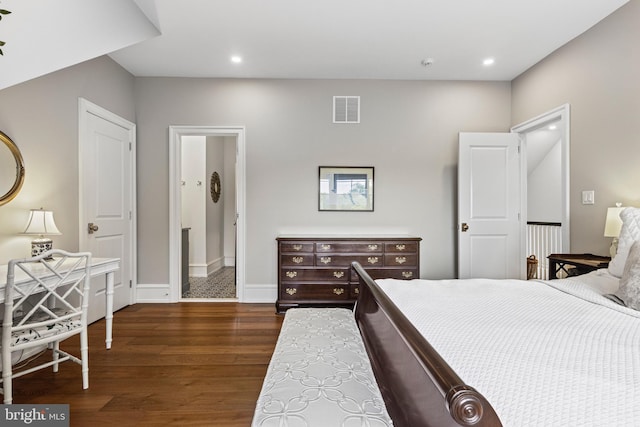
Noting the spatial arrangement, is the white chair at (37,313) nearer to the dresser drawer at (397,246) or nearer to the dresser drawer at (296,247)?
the dresser drawer at (296,247)

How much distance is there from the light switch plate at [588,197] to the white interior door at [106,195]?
15.1 feet

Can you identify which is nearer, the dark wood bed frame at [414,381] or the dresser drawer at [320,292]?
the dark wood bed frame at [414,381]

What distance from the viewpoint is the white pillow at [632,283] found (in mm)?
1463

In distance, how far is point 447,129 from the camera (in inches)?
161

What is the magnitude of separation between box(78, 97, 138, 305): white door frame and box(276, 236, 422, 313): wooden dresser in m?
1.80

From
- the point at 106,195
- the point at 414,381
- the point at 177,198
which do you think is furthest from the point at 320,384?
the point at 177,198

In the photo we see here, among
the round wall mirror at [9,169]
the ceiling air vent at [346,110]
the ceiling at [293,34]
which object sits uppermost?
the ceiling at [293,34]

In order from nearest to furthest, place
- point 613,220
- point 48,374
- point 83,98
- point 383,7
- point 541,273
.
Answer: point 48,374 → point 613,220 → point 383,7 → point 83,98 → point 541,273

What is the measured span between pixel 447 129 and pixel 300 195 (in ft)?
6.55

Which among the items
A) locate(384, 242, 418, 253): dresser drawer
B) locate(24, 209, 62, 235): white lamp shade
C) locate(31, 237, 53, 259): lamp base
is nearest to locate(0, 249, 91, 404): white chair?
locate(31, 237, 53, 259): lamp base

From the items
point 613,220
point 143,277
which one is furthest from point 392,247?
point 143,277

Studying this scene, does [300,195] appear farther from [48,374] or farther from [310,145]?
[48,374]

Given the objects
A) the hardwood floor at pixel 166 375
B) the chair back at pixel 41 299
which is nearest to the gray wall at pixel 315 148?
the hardwood floor at pixel 166 375

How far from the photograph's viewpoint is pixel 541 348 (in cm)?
99
